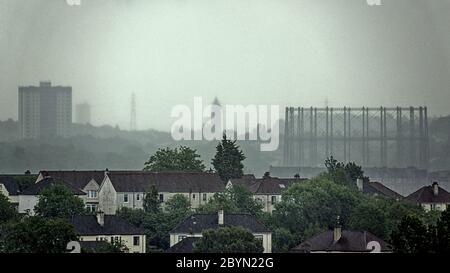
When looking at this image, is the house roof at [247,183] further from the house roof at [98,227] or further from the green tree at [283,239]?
the house roof at [98,227]

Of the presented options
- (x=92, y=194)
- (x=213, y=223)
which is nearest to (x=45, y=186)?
(x=92, y=194)

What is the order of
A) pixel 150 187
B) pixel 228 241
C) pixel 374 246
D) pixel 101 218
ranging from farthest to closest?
pixel 150 187 → pixel 101 218 → pixel 228 241 → pixel 374 246

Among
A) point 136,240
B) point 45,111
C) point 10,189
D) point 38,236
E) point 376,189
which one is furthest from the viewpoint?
point 376,189

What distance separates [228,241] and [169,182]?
255 inches

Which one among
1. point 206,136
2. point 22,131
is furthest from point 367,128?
point 22,131

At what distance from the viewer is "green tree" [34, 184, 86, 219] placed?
66.7 ft

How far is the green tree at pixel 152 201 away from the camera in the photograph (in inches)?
945

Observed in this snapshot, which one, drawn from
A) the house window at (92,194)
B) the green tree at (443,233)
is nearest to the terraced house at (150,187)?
the house window at (92,194)

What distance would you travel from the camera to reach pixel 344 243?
16.3 meters

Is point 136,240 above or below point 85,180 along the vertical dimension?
below

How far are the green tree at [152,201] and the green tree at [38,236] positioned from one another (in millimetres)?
3736

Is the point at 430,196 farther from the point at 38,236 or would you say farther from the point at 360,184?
the point at 38,236

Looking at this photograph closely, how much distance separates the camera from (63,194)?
68.4ft
